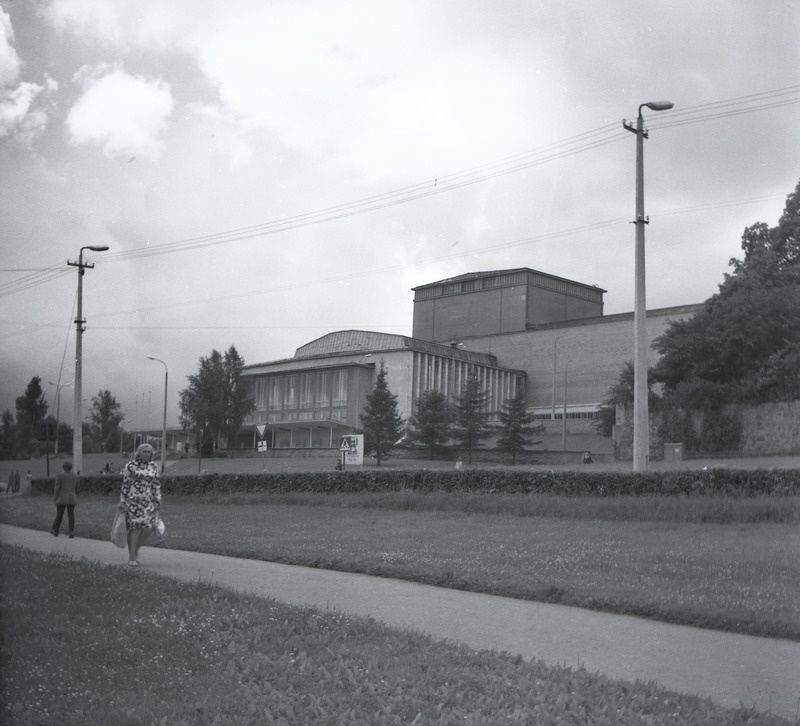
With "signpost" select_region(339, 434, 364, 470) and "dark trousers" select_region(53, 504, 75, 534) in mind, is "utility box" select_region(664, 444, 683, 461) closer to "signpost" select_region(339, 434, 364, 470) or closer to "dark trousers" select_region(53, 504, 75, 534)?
"signpost" select_region(339, 434, 364, 470)

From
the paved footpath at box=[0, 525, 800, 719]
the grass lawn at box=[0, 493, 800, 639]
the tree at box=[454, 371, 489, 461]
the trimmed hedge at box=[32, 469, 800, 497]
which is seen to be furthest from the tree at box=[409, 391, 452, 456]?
the paved footpath at box=[0, 525, 800, 719]

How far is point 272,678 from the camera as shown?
6.79 metres

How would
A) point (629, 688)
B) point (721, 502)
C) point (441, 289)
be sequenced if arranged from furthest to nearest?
1. point (441, 289)
2. point (721, 502)
3. point (629, 688)

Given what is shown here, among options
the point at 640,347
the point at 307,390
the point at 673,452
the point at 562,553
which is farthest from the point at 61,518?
the point at 307,390

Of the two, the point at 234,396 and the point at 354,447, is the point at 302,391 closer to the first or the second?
the point at 234,396

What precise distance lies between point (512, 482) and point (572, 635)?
1811cm

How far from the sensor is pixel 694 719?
19.3ft

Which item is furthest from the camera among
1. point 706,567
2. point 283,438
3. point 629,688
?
point 283,438

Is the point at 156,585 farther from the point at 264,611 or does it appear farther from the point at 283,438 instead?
the point at 283,438

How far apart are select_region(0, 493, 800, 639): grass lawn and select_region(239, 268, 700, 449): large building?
6520cm

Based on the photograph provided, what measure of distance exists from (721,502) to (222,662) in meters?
15.4

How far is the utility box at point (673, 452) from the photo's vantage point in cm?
4728

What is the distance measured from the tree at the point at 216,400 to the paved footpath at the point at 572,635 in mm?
80084

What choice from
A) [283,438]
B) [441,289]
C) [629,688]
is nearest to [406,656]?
[629,688]
